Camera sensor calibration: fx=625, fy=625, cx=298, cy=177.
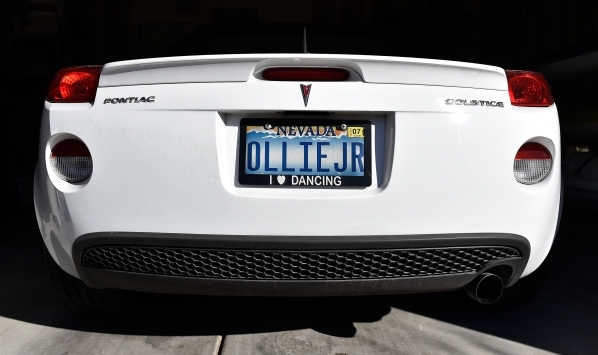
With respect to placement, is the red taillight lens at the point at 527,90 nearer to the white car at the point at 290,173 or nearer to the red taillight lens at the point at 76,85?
the white car at the point at 290,173

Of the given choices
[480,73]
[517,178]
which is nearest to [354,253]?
[517,178]

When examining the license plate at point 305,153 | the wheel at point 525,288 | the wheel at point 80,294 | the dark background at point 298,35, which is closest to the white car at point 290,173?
the license plate at point 305,153

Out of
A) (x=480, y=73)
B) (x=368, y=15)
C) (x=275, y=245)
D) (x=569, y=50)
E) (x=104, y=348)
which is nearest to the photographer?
(x=275, y=245)

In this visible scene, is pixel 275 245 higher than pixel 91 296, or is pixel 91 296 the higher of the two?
pixel 275 245

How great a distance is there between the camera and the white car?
188 centimetres

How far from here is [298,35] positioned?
126 inches

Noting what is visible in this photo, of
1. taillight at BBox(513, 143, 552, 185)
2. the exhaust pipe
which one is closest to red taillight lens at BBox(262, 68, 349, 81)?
taillight at BBox(513, 143, 552, 185)

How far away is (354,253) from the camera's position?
191cm

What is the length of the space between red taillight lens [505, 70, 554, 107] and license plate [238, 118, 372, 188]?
52cm

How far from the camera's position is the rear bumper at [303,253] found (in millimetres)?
1882

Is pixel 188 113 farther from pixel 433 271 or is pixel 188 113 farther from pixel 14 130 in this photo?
pixel 14 130

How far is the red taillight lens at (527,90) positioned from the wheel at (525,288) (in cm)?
65

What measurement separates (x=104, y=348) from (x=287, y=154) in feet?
3.33

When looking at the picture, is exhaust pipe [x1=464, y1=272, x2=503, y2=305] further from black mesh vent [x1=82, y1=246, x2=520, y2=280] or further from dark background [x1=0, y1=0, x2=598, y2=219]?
dark background [x1=0, y1=0, x2=598, y2=219]
